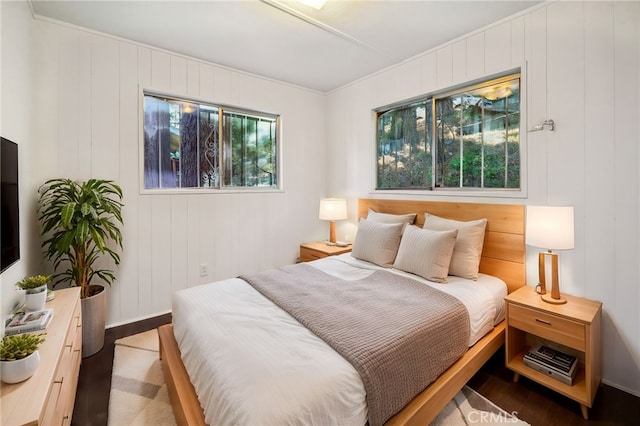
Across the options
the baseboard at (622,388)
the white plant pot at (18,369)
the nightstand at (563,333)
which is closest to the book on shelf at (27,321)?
the white plant pot at (18,369)

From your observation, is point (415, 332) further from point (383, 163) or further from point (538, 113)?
point (383, 163)

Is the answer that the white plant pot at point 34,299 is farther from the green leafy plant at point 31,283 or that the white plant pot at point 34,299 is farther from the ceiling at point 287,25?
the ceiling at point 287,25

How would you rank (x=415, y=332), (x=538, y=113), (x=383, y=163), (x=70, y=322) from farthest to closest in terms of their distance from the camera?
1. (x=383, y=163)
2. (x=538, y=113)
3. (x=70, y=322)
4. (x=415, y=332)

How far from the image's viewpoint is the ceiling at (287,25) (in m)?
2.21

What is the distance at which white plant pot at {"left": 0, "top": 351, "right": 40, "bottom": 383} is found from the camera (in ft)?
3.63

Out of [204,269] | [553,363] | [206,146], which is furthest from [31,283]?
[553,363]

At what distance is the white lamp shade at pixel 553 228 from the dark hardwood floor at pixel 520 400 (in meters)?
0.95

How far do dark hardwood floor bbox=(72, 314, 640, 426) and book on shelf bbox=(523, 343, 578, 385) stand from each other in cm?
15

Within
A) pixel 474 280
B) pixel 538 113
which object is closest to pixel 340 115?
pixel 538 113

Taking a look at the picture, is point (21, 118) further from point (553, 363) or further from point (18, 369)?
point (553, 363)

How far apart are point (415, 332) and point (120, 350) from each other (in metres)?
2.33

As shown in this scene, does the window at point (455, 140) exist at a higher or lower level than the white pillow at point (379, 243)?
higher

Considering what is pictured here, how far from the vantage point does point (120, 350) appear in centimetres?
238

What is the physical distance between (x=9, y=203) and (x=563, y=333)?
3305mm
